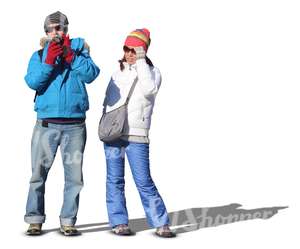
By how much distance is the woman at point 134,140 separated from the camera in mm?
12516

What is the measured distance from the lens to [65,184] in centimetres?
1258

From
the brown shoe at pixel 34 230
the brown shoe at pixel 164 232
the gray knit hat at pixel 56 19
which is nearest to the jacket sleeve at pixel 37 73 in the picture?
the gray knit hat at pixel 56 19

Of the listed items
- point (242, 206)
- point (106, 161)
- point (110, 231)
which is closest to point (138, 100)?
point (106, 161)

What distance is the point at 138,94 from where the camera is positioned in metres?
12.5

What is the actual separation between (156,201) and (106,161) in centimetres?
82

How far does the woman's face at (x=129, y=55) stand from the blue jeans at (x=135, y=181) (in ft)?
3.38

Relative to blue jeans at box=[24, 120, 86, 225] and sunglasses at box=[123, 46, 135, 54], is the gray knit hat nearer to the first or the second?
sunglasses at box=[123, 46, 135, 54]

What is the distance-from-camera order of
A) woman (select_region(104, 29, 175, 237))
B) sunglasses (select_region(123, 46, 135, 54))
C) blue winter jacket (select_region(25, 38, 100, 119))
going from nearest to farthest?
blue winter jacket (select_region(25, 38, 100, 119)) < woman (select_region(104, 29, 175, 237)) < sunglasses (select_region(123, 46, 135, 54))

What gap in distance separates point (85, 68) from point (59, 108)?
59 centimetres

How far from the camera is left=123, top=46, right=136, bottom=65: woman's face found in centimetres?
1263

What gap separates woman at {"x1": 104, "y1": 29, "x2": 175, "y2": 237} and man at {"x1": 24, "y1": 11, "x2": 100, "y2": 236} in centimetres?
43

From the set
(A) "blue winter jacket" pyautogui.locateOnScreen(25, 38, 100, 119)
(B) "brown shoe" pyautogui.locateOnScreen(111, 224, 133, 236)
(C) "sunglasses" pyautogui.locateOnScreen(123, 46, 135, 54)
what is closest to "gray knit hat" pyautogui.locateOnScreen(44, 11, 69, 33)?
(A) "blue winter jacket" pyautogui.locateOnScreen(25, 38, 100, 119)

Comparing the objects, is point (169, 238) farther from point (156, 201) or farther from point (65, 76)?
point (65, 76)

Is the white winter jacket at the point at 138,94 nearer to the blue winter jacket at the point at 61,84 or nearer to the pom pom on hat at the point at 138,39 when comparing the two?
the pom pom on hat at the point at 138,39
